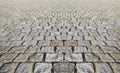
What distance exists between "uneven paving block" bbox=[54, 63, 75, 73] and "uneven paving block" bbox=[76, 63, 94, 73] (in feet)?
0.29

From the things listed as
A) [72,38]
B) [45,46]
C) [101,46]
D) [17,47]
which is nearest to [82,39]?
[72,38]

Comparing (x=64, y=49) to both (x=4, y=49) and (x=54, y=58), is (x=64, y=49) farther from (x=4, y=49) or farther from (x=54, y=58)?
(x=4, y=49)

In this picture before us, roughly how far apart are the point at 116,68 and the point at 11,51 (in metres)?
1.94

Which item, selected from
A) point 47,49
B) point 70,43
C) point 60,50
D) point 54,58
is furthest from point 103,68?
point 70,43

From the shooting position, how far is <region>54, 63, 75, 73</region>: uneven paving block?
10.3 ft

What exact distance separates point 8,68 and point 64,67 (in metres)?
0.84

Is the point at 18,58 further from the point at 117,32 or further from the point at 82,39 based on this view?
the point at 117,32

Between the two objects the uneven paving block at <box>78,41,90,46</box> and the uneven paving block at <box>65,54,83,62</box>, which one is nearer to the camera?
the uneven paving block at <box>65,54,83,62</box>

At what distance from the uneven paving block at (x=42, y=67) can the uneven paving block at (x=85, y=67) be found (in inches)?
16.9

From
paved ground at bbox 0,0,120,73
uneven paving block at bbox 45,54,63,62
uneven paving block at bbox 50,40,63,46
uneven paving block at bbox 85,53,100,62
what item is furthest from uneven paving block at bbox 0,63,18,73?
uneven paving block at bbox 50,40,63,46

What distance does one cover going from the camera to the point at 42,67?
3291 millimetres

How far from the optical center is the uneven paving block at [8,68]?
3.18 meters

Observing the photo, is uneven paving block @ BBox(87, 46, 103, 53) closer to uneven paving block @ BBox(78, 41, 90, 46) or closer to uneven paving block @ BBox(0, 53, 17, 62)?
uneven paving block @ BBox(78, 41, 90, 46)

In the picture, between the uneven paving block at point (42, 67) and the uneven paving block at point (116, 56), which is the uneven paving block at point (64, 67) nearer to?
the uneven paving block at point (42, 67)
